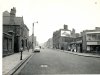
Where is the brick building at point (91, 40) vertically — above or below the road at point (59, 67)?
above

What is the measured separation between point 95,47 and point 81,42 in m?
4.69

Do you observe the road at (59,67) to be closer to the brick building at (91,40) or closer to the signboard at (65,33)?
the brick building at (91,40)

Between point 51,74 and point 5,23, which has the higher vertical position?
point 5,23

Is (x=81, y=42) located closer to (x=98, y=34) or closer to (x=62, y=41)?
(x=98, y=34)

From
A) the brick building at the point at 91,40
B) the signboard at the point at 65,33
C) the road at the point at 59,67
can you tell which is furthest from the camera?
the signboard at the point at 65,33

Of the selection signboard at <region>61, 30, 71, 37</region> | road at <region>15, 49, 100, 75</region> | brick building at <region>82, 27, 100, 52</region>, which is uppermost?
signboard at <region>61, 30, 71, 37</region>

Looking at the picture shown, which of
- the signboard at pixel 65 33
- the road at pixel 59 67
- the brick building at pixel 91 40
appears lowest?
the road at pixel 59 67

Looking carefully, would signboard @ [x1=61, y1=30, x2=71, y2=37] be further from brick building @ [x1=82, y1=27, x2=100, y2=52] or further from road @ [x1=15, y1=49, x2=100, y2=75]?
road @ [x1=15, y1=49, x2=100, y2=75]

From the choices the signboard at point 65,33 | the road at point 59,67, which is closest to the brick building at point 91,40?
the road at point 59,67

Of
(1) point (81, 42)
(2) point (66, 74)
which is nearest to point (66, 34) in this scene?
(1) point (81, 42)

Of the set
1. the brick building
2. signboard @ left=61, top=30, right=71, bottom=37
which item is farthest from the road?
signboard @ left=61, top=30, right=71, bottom=37

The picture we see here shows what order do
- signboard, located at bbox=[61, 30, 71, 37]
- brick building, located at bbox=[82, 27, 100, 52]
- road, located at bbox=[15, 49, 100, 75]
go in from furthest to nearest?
signboard, located at bbox=[61, 30, 71, 37] → brick building, located at bbox=[82, 27, 100, 52] → road, located at bbox=[15, 49, 100, 75]

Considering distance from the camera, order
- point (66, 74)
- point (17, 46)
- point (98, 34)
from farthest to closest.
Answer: point (98, 34) → point (17, 46) → point (66, 74)

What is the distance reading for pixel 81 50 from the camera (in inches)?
1891
